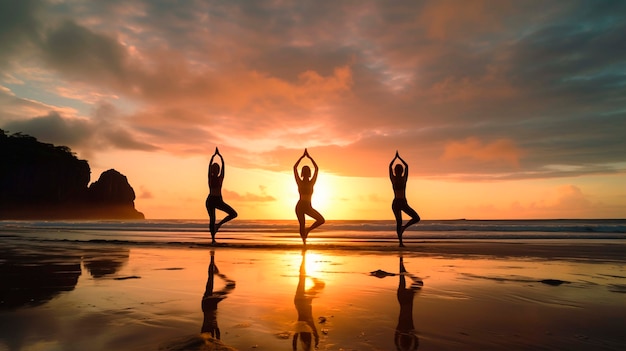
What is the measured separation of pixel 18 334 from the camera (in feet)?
10.8

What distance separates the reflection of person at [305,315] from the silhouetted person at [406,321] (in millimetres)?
682

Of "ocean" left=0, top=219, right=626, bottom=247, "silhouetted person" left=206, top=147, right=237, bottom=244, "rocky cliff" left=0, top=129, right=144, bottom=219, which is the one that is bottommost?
"ocean" left=0, top=219, right=626, bottom=247

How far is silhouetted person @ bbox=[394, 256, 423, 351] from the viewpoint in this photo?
3.09 metres

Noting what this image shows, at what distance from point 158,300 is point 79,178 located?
453 ft

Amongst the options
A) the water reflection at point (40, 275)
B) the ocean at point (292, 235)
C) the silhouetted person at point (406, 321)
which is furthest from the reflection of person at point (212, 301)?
the ocean at point (292, 235)

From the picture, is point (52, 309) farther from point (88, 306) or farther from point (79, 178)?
point (79, 178)

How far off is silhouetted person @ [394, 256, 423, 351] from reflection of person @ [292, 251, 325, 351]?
682 mm

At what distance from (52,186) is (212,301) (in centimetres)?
13429

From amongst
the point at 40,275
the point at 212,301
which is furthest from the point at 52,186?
the point at 212,301

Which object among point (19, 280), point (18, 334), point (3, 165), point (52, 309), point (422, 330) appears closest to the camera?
point (18, 334)

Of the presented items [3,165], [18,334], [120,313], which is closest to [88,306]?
[120,313]

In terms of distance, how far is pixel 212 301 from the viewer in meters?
4.72

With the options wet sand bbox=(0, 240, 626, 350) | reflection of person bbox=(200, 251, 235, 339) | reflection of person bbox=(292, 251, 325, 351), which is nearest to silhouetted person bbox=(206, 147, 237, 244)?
wet sand bbox=(0, 240, 626, 350)

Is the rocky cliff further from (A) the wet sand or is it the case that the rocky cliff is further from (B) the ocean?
(A) the wet sand
